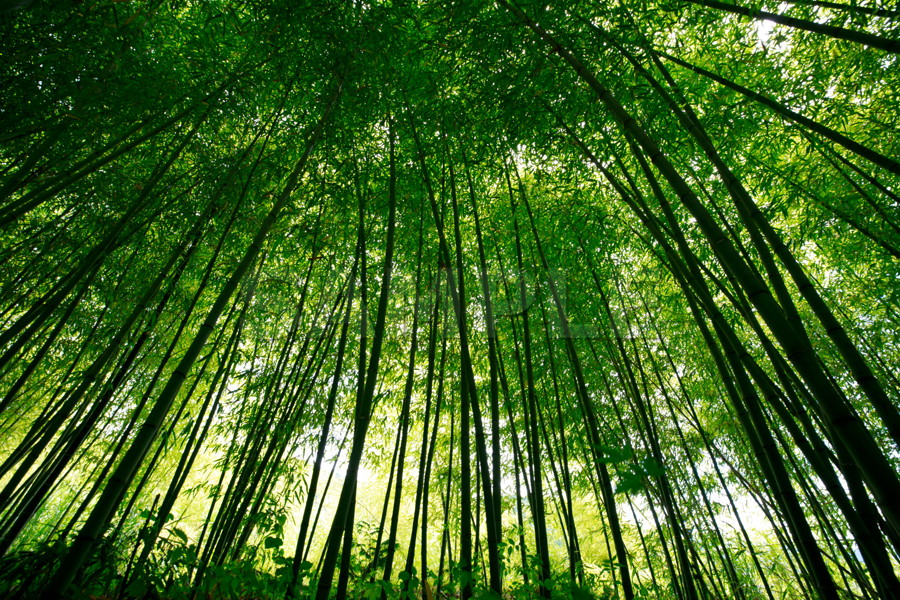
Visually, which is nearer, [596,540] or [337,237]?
[337,237]

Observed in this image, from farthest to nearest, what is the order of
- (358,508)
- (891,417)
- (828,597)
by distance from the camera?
(358,508)
(828,597)
(891,417)

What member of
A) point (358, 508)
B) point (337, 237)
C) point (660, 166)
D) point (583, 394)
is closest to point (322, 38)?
point (337, 237)

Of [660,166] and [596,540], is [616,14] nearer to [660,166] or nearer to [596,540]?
[660,166]

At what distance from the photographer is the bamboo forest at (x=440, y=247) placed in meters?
1.81

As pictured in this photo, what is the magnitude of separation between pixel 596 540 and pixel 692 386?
3.09 m

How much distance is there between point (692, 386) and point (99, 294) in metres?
5.68

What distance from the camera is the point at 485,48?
255 centimetres

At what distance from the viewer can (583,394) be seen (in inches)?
100

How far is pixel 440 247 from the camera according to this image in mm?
2984

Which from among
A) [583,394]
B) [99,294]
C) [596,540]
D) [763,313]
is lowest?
[763,313]

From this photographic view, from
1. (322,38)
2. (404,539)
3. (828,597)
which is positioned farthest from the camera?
(404,539)

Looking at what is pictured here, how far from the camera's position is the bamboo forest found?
5.93 feet

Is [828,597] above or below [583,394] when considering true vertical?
below

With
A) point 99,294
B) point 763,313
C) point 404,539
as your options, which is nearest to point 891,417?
point 763,313
